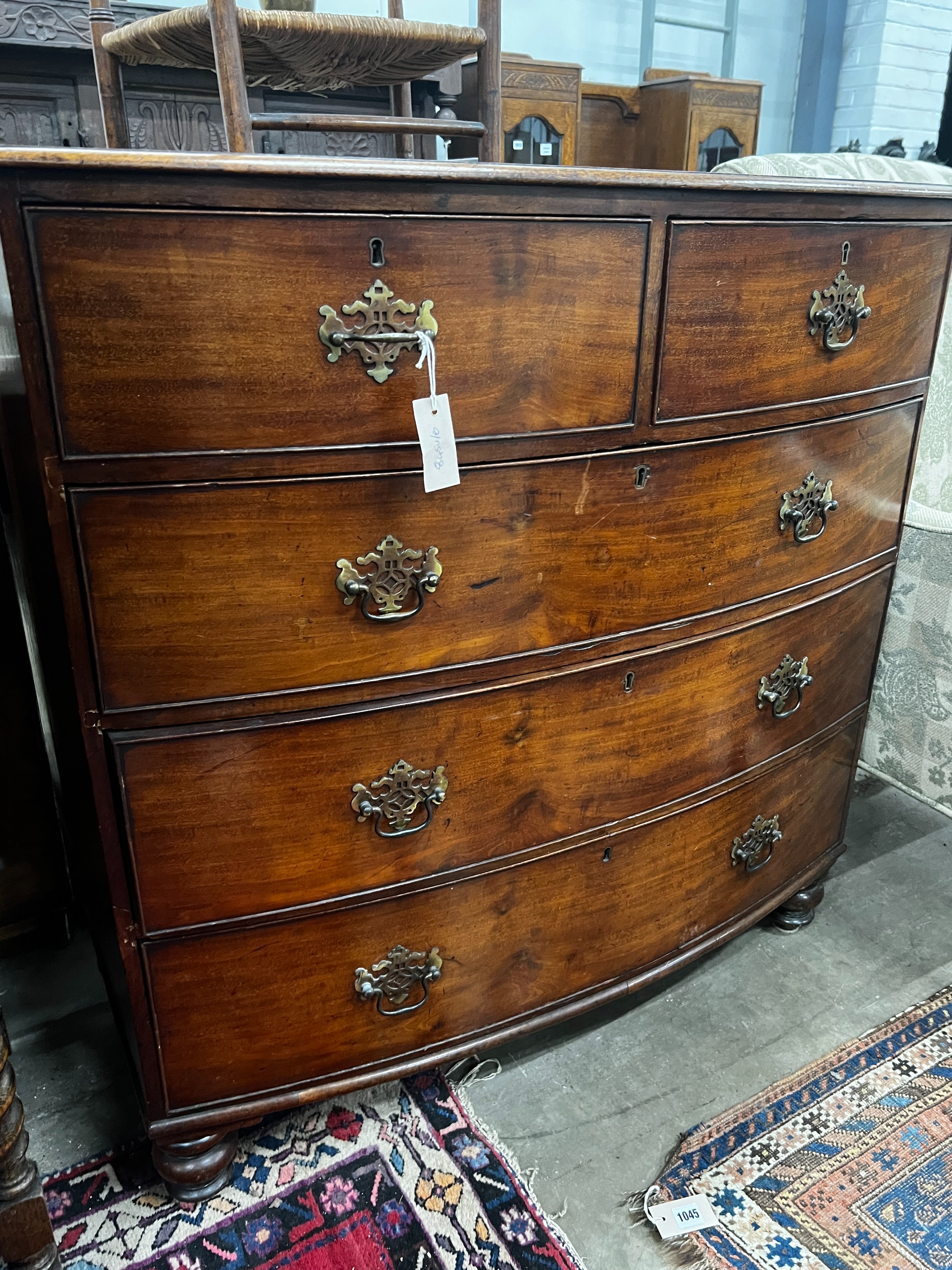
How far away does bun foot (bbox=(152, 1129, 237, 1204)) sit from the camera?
1094 mm

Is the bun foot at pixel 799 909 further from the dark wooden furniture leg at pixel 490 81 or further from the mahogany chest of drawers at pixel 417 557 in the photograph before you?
the dark wooden furniture leg at pixel 490 81

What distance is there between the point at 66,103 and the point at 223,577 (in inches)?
45.8

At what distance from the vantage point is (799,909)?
1.59 m

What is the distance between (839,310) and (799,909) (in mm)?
990

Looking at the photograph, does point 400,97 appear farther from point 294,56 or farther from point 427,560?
point 427,560

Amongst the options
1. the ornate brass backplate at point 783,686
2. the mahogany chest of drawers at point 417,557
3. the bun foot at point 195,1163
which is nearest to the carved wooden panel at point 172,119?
the mahogany chest of drawers at point 417,557

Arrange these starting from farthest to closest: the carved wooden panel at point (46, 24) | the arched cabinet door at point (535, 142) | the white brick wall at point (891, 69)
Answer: the white brick wall at point (891, 69) → the arched cabinet door at point (535, 142) → the carved wooden panel at point (46, 24)

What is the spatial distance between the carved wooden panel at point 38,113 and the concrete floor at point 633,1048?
134 cm

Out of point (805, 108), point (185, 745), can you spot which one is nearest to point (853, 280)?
point (185, 745)

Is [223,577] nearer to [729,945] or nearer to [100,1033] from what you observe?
[100,1033]

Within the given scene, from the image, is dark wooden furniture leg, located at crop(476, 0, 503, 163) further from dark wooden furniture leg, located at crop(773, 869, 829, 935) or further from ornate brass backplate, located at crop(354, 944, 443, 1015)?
dark wooden furniture leg, located at crop(773, 869, 829, 935)

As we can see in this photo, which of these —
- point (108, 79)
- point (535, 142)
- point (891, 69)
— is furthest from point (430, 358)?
point (891, 69)

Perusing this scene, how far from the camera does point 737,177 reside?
94 centimetres

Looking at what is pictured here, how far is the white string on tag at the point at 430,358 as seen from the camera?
0.83 m
